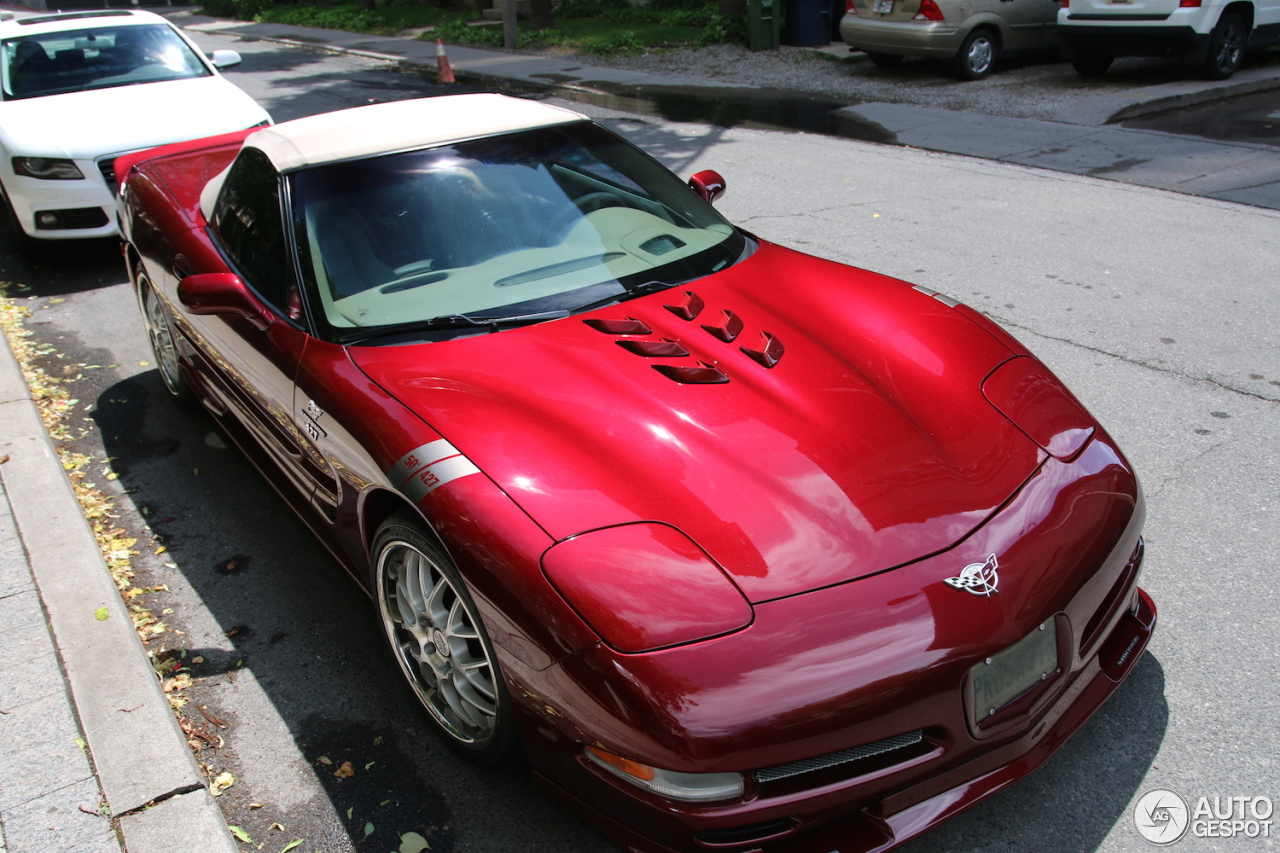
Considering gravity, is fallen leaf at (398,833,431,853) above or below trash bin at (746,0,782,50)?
below

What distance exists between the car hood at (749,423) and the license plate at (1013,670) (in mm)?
269

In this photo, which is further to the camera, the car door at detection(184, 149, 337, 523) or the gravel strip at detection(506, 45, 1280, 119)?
the gravel strip at detection(506, 45, 1280, 119)

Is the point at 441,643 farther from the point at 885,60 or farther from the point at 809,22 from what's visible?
the point at 809,22

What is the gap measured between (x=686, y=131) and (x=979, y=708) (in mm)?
9514

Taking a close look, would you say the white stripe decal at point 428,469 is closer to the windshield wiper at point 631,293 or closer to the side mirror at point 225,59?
the windshield wiper at point 631,293

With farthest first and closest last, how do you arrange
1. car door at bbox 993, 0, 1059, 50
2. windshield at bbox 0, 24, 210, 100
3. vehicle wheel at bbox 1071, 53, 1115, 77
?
car door at bbox 993, 0, 1059, 50 → vehicle wheel at bbox 1071, 53, 1115, 77 → windshield at bbox 0, 24, 210, 100

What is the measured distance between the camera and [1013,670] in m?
2.17

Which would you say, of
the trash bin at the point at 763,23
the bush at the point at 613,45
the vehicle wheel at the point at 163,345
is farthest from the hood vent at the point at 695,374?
the bush at the point at 613,45

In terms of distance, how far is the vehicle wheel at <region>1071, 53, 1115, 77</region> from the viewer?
12.7 meters

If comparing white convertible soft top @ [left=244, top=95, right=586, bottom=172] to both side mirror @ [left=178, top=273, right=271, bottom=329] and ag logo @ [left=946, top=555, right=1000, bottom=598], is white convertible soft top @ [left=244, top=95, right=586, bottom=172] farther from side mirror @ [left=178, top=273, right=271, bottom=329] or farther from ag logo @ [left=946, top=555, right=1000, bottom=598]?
ag logo @ [left=946, top=555, right=1000, bottom=598]

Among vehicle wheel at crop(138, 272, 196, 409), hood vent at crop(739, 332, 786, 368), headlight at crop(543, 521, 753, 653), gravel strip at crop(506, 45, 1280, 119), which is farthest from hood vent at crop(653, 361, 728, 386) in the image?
gravel strip at crop(506, 45, 1280, 119)

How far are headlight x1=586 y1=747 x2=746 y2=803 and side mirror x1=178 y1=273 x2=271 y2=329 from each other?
2.00 m

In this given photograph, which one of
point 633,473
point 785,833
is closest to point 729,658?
point 785,833

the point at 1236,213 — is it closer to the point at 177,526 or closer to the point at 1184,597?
the point at 1184,597
